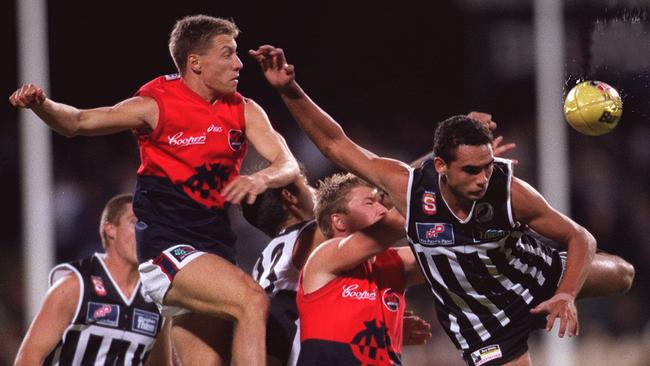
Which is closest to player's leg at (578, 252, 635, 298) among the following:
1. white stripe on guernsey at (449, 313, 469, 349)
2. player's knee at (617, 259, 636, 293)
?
player's knee at (617, 259, 636, 293)

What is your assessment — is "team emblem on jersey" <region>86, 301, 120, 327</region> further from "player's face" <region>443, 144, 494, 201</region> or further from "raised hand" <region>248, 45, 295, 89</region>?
"player's face" <region>443, 144, 494, 201</region>

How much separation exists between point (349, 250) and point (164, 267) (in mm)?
894

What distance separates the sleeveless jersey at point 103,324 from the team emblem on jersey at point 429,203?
195 cm

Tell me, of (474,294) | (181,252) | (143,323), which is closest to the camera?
(181,252)

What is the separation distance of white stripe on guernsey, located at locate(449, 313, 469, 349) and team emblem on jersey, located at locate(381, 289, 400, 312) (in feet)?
0.99

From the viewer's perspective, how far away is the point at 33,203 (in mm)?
9781

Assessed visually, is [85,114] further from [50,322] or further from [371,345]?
[371,345]

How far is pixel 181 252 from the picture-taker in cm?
508

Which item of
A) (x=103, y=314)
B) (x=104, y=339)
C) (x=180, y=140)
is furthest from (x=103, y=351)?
(x=180, y=140)

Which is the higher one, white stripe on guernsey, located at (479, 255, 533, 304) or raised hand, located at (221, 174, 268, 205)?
raised hand, located at (221, 174, 268, 205)

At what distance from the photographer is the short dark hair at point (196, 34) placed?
525 centimetres

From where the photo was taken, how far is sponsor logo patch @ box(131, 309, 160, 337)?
252 inches

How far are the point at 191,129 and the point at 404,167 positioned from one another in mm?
1059

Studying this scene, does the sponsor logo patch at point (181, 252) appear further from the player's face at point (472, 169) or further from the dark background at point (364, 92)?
the dark background at point (364, 92)
